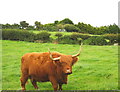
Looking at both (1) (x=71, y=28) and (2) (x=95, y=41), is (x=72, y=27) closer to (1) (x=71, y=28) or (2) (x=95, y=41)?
(1) (x=71, y=28)

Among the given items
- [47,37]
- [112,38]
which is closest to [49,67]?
[47,37]

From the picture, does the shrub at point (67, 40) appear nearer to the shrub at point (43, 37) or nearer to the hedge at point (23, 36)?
the shrub at point (43, 37)

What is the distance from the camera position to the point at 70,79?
1148 cm

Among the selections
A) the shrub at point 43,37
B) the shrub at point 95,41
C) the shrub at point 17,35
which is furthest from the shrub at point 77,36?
the shrub at point 17,35

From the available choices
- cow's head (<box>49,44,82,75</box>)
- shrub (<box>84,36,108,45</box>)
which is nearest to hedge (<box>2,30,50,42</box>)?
shrub (<box>84,36,108,45</box>)

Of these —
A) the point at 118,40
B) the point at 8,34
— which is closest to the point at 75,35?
the point at 118,40

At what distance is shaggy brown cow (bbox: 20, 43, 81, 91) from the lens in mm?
7430

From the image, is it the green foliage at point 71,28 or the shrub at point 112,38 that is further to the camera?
the green foliage at point 71,28

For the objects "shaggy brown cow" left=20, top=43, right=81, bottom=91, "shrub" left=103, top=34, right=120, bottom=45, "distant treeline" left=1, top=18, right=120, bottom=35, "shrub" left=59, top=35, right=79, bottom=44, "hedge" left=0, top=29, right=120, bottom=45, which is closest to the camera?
"shaggy brown cow" left=20, top=43, right=81, bottom=91

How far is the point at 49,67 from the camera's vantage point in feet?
25.7

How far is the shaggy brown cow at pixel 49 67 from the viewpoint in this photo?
24.4 feet

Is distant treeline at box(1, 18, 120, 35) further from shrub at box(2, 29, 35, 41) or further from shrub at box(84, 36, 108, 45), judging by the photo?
shrub at box(84, 36, 108, 45)

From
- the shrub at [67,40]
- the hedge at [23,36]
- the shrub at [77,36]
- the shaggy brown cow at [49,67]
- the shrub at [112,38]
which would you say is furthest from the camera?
the shrub at [77,36]

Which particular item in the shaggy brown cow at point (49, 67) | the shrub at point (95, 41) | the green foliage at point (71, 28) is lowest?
the shaggy brown cow at point (49, 67)
